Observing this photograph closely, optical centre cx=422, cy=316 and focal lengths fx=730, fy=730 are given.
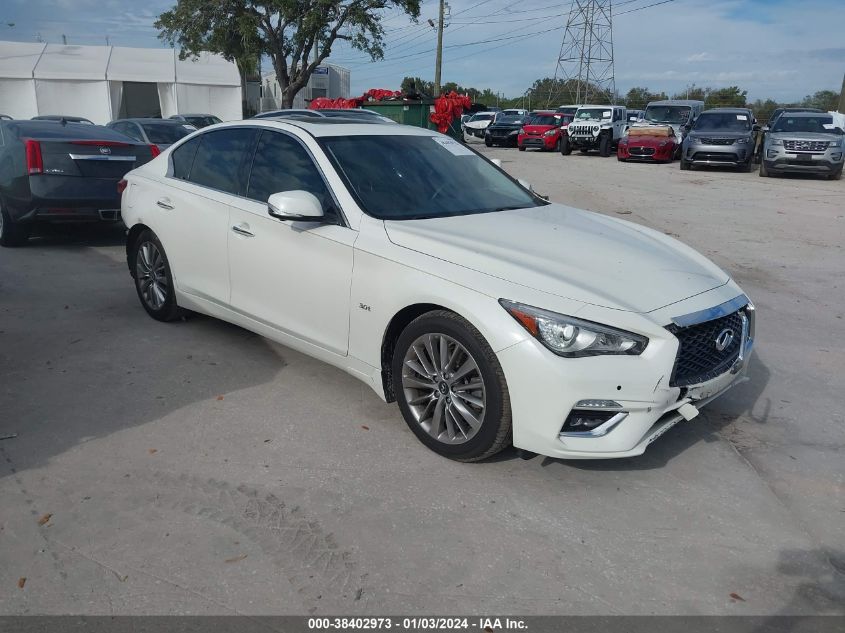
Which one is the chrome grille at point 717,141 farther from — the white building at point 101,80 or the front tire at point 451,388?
the white building at point 101,80

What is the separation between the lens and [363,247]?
A: 3.97 metres

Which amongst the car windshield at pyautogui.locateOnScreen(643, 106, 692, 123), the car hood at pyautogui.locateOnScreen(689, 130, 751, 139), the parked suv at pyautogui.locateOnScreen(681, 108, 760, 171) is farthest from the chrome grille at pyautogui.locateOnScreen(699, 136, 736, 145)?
the car windshield at pyautogui.locateOnScreen(643, 106, 692, 123)

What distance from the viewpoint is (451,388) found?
367cm

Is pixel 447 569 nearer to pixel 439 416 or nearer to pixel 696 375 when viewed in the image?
pixel 439 416

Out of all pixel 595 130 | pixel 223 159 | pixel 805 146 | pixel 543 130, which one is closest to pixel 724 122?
pixel 805 146

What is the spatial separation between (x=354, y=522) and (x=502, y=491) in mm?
745

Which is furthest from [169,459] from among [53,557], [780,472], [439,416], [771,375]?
[771,375]

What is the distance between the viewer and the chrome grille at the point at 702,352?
342 centimetres

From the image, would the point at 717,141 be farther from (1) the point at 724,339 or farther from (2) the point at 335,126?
(1) the point at 724,339

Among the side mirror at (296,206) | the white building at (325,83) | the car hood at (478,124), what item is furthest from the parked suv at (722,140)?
the white building at (325,83)

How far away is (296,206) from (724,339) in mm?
2373

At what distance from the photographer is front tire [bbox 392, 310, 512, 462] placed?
345cm

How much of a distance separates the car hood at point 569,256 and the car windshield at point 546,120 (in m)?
27.1

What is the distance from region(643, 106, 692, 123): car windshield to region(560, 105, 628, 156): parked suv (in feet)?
4.67
